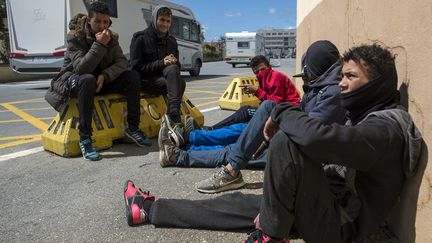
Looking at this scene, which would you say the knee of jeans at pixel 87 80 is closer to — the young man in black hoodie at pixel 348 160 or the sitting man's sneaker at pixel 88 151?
A: the sitting man's sneaker at pixel 88 151

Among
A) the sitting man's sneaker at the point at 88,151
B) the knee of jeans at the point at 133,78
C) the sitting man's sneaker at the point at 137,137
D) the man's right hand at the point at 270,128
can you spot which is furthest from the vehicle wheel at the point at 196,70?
the man's right hand at the point at 270,128

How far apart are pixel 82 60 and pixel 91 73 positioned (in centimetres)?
21

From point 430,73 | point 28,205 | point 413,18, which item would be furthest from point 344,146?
point 28,205

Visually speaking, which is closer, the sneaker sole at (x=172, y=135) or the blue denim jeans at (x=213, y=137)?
the sneaker sole at (x=172, y=135)

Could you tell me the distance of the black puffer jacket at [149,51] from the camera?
16.8 ft

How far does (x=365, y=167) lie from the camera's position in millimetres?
1811

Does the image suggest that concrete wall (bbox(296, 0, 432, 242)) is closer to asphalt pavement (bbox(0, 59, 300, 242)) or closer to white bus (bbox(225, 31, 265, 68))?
asphalt pavement (bbox(0, 59, 300, 242))

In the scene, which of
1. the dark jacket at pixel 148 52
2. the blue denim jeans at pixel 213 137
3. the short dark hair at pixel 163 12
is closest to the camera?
the blue denim jeans at pixel 213 137

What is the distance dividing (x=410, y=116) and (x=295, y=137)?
1.99ft

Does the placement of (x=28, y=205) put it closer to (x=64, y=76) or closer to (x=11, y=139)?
(x=64, y=76)

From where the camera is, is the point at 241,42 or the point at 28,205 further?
the point at 241,42

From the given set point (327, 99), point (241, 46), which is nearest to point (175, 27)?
point (327, 99)

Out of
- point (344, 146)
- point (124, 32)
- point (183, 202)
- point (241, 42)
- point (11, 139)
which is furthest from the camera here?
point (241, 42)

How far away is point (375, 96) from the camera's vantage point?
6.52 feet
